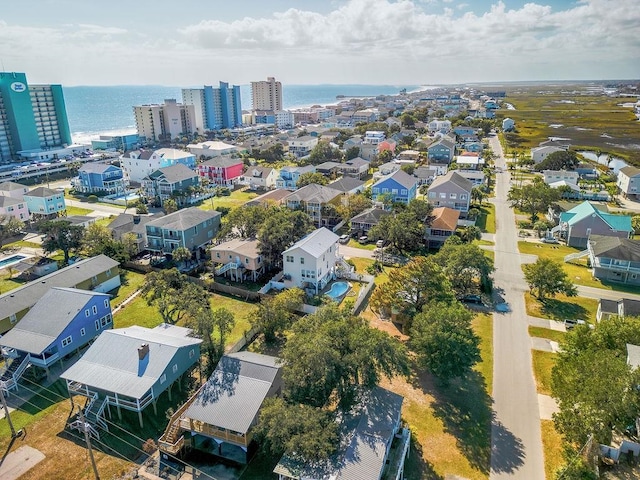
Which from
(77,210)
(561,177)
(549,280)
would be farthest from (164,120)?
(549,280)

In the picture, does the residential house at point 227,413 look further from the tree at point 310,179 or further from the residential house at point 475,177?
the residential house at point 475,177

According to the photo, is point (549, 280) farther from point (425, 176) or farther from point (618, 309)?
point (425, 176)

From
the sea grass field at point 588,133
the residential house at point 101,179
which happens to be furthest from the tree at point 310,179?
the sea grass field at point 588,133

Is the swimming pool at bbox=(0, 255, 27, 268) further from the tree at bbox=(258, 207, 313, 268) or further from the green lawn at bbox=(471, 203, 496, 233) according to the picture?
the green lawn at bbox=(471, 203, 496, 233)

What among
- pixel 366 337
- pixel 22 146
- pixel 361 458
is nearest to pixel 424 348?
pixel 366 337

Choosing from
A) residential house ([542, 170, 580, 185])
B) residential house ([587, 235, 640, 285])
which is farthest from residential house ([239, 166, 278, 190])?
residential house ([587, 235, 640, 285])

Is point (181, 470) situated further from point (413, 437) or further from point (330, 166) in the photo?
point (330, 166)
